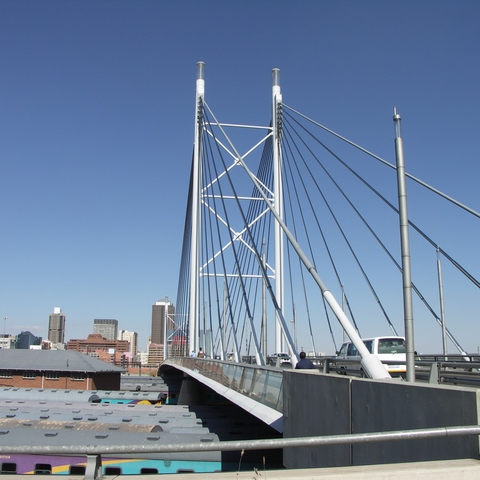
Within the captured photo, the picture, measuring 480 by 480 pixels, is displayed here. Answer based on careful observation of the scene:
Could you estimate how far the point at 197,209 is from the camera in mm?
35281

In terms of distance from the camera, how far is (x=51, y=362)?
53500mm

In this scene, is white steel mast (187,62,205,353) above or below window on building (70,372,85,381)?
above

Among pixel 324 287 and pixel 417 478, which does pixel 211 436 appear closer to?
pixel 324 287

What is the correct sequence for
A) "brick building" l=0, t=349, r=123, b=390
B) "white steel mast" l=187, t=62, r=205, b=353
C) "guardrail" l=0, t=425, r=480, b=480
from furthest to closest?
"brick building" l=0, t=349, r=123, b=390 → "white steel mast" l=187, t=62, r=205, b=353 → "guardrail" l=0, t=425, r=480, b=480

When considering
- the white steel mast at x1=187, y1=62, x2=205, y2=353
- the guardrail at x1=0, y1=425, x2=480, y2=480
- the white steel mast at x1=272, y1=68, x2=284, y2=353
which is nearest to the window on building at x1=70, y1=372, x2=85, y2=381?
the white steel mast at x1=187, y1=62, x2=205, y2=353

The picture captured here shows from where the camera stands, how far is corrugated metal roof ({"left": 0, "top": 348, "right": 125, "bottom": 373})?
51594mm

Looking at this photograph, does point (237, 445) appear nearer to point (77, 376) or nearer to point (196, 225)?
point (196, 225)

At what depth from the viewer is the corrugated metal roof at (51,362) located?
169ft

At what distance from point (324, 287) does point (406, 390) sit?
13.3ft

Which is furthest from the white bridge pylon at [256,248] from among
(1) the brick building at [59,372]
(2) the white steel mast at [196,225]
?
(1) the brick building at [59,372]

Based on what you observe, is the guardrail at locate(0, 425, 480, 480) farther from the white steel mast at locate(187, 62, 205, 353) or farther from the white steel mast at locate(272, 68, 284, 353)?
the white steel mast at locate(187, 62, 205, 353)

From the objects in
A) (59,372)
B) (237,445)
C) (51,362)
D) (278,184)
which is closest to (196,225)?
(278,184)

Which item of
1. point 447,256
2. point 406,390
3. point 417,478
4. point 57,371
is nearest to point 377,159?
point 447,256

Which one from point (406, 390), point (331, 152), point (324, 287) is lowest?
point (406, 390)
